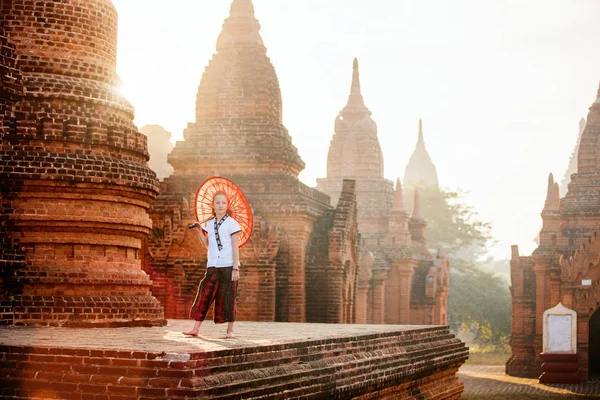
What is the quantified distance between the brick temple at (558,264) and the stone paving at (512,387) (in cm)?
127

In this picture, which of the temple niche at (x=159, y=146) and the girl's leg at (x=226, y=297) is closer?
the girl's leg at (x=226, y=297)

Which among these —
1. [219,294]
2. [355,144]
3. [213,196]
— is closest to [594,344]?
[355,144]

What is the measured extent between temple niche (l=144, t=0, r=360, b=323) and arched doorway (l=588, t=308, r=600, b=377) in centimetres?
1099

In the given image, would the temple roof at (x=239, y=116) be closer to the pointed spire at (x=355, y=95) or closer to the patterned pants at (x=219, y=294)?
the patterned pants at (x=219, y=294)

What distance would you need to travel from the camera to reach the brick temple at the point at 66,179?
44.3ft

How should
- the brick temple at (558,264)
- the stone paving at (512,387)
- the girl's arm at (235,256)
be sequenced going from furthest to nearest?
the brick temple at (558,264), the stone paving at (512,387), the girl's arm at (235,256)

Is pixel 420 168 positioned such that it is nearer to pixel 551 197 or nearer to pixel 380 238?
pixel 380 238

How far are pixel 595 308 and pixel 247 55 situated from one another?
13291mm

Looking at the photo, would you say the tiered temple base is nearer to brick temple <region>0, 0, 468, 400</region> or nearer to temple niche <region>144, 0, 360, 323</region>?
temple niche <region>144, 0, 360, 323</region>

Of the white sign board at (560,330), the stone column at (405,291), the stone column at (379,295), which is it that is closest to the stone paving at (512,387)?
the white sign board at (560,330)

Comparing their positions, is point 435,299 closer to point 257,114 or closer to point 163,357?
point 257,114

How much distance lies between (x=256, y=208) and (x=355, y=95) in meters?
22.1

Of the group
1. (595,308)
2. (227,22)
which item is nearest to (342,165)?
(595,308)

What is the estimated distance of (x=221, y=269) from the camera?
1156 centimetres
